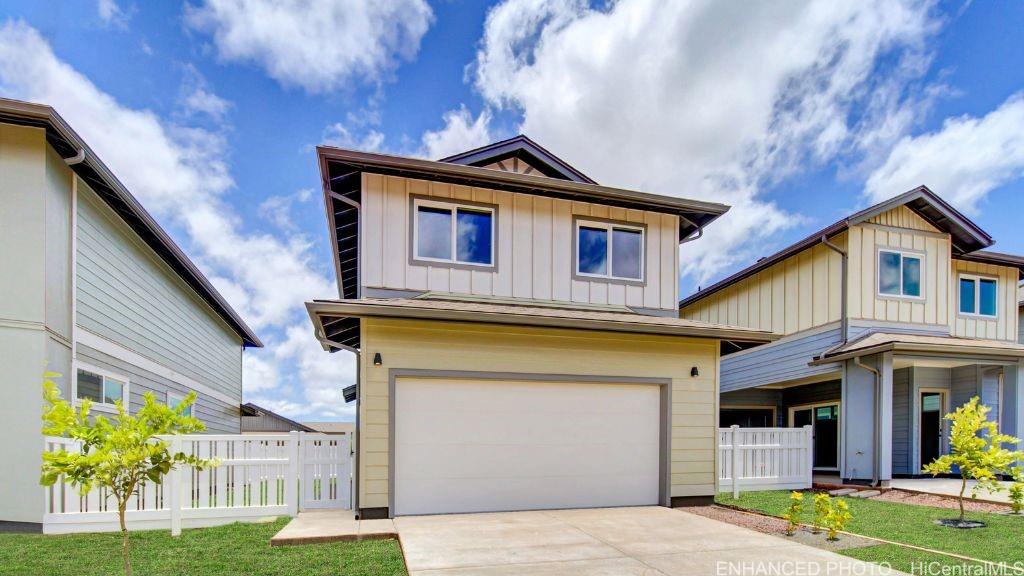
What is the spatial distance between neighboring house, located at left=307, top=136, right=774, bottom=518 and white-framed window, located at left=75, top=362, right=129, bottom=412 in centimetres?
367

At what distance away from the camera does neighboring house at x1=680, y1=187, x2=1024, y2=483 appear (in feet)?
35.9

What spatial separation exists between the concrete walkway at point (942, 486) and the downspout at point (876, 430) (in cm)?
30

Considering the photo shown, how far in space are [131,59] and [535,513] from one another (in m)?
11.3

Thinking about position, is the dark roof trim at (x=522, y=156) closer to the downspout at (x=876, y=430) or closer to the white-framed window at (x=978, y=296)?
the downspout at (x=876, y=430)

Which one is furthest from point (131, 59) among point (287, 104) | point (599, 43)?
point (599, 43)

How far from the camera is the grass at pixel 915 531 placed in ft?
17.7

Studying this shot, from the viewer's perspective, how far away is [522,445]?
7836mm

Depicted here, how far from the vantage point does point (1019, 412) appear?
11367 millimetres

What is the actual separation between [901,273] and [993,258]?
11.7 feet

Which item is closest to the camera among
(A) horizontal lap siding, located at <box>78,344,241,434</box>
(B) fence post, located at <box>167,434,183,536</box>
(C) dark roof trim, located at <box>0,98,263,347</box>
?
(B) fence post, located at <box>167,434,183,536</box>

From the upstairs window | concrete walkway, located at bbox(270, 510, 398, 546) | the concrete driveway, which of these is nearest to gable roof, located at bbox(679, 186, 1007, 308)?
the concrete driveway

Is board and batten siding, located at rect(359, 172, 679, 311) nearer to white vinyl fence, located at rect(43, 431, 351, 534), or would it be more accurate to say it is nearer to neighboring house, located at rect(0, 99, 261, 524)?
white vinyl fence, located at rect(43, 431, 351, 534)

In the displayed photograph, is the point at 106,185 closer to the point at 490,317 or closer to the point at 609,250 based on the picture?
the point at 490,317

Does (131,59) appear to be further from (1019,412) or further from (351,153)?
(1019,412)
